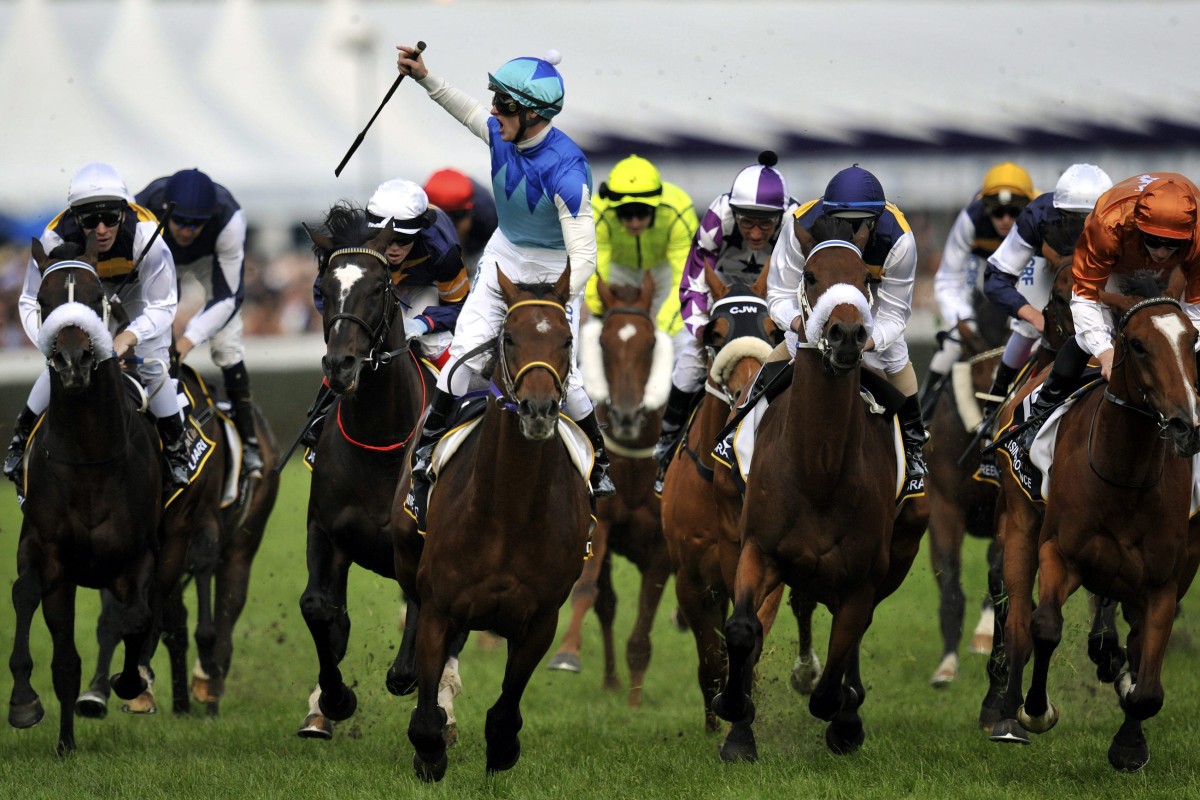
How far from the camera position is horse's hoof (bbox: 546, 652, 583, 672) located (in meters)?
9.66

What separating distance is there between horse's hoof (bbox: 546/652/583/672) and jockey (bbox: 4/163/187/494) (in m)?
2.74

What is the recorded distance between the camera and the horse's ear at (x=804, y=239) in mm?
6645

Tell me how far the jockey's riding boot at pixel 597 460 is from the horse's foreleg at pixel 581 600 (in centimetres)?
276

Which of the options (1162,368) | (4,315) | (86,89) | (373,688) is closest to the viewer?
(1162,368)

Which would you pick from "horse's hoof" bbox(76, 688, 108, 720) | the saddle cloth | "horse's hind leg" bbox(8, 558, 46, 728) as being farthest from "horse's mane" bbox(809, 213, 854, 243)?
"horse's hoof" bbox(76, 688, 108, 720)

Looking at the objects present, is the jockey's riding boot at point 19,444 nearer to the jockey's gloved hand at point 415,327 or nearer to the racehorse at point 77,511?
the racehorse at point 77,511

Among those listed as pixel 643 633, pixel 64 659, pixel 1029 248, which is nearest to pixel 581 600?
pixel 643 633

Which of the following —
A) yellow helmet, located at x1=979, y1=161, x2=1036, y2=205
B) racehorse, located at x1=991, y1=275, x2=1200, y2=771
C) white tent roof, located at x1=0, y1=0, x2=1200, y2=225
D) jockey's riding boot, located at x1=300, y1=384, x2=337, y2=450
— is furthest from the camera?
white tent roof, located at x1=0, y1=0, x2=1200, y2=225

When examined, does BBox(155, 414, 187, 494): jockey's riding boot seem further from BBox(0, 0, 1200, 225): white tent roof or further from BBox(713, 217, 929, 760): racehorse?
BBox(0, 0, 1200, 225): white tent roof

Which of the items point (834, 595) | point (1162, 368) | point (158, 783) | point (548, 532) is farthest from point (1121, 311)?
point (158, 783)

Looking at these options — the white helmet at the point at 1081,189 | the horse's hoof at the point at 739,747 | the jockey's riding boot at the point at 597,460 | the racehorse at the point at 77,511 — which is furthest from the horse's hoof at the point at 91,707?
the white helmet at the point at 1081,189

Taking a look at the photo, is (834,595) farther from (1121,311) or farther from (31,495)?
(31,495)

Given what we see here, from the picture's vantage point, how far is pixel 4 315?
851 inches

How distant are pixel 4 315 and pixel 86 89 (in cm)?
763
